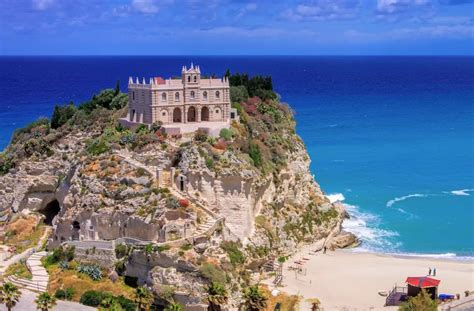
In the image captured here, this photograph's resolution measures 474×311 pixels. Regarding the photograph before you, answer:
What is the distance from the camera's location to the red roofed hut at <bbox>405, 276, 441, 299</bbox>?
5303cm

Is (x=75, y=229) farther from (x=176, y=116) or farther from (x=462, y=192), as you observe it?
(x=462, y=192)

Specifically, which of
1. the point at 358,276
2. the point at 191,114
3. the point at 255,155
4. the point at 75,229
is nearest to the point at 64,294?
the point at 75,229

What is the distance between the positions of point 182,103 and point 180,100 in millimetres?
368

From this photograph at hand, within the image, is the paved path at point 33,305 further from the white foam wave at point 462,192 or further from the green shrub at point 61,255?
the white foam wave at point 462,192

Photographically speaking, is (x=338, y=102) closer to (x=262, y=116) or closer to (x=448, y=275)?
(x=262, y=116)

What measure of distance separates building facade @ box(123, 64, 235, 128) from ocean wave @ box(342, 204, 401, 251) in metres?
18.6

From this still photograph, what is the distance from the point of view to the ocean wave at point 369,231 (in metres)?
69.6

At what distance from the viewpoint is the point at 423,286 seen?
52.8m

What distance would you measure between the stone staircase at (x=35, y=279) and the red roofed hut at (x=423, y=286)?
1092 inches

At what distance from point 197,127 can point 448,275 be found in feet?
83.6

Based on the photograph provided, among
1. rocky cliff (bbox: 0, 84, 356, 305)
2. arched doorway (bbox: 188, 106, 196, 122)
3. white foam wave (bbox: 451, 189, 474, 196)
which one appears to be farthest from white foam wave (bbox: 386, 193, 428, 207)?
arched doorway (bbox: 188, 106, 196, 122)

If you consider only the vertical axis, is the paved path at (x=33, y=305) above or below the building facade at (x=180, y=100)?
below

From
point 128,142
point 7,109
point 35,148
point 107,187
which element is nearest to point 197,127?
point 128,142

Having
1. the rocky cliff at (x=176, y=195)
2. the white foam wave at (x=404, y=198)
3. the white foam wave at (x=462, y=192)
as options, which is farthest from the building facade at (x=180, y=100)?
the white foam wave at (x=462, y=192)
